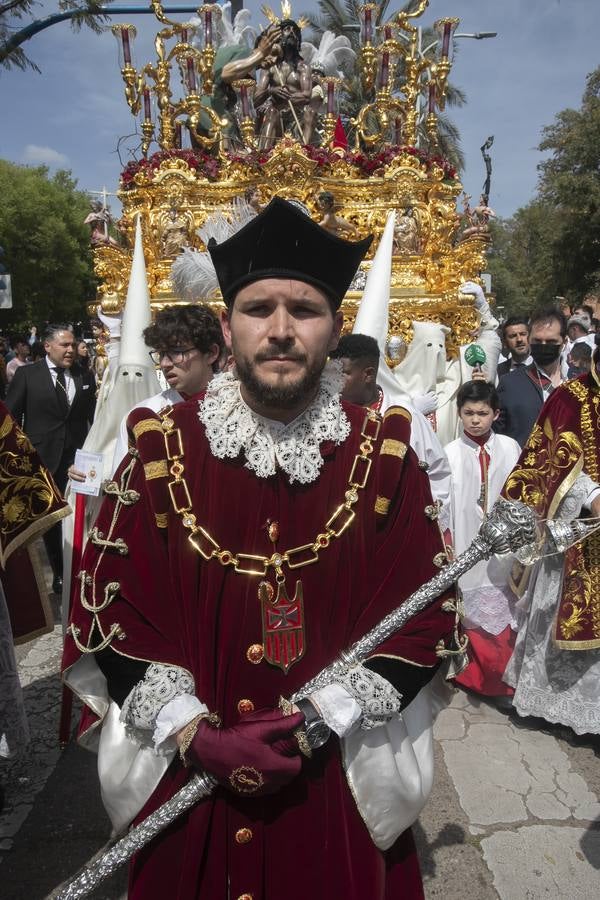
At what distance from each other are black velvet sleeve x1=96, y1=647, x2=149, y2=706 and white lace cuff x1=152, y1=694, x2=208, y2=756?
0.11m

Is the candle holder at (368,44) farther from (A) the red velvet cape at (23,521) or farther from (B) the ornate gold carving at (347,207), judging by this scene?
(A) the red velvet cape at (23,521)

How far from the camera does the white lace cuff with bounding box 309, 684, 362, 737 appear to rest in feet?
4.54

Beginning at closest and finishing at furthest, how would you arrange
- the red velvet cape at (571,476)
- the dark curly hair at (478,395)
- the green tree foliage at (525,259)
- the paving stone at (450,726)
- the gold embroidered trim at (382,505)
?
the gold embroidered trim at (382,505) → the red velvet cape at (571,476) → the paving stone at (450,726) → the dark curly hair at (478,395) → the green tree foliage at (525,259)

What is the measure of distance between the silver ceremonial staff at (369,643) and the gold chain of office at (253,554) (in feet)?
0.79

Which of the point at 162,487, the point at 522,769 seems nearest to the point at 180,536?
the point at 162,487

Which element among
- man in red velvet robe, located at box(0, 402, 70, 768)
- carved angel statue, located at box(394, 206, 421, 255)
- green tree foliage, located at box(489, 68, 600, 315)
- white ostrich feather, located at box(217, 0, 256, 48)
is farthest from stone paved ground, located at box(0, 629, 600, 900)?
green tree foliage, located at box(489, 68, 600, 315)

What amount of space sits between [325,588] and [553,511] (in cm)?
204

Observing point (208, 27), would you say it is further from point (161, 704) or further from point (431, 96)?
point (161, 704)

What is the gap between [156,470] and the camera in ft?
5.11

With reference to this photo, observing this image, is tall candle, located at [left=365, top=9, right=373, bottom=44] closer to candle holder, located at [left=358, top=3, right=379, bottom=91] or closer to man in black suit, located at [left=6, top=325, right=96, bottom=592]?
candle holder, located at [left=358, top=3, right=379, bottom=91]

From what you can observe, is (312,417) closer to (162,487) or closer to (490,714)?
(162,487)

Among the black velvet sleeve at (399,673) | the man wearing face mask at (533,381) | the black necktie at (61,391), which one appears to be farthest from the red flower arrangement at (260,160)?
the black velvet sleeve at (399,673)

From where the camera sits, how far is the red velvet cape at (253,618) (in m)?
1.50

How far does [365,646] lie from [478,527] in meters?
2.79
